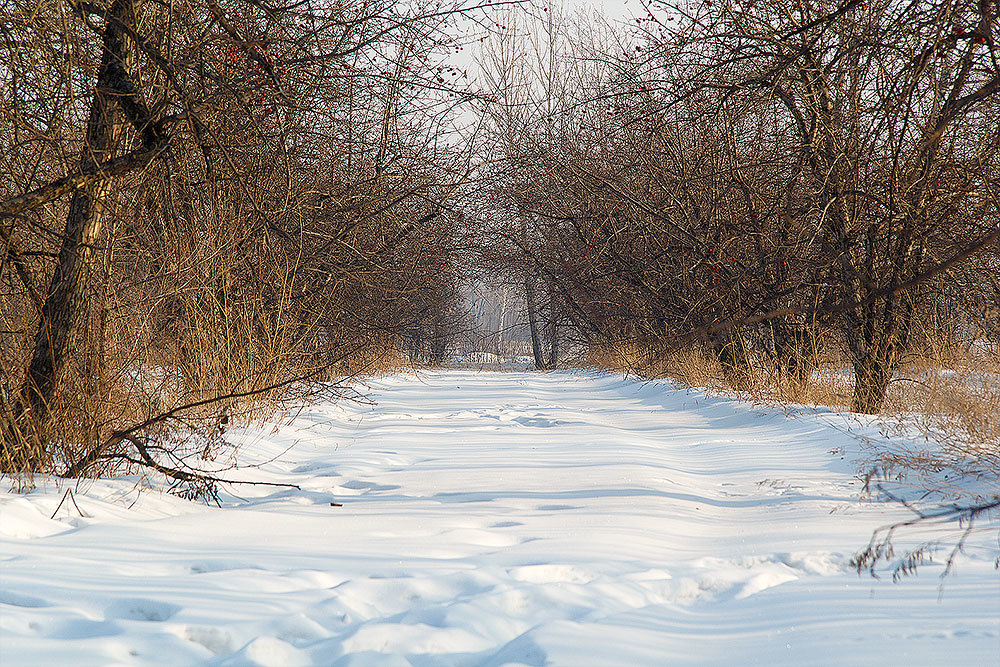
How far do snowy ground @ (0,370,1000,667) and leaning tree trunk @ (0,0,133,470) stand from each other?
1.94 feet

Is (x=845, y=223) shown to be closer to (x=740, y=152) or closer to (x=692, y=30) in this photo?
(x=740, y=152)

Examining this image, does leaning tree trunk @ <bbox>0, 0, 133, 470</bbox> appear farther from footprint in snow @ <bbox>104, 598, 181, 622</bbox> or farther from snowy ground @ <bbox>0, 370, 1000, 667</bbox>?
footprint in snow @ <bbox>104, 598, 181, 622</bbox>

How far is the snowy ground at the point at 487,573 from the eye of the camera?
2.19 metres

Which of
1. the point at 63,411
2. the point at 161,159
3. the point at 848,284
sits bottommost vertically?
the point at 63,411

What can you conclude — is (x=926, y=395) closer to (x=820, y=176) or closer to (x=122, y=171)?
(x=820, y=176)

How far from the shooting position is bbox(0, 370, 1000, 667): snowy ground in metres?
2.19

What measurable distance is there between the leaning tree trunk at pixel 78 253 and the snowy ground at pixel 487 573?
1.94 ft

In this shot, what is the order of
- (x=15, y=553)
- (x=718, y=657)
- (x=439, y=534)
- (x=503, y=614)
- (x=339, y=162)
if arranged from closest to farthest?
(x=718, y=657) < (x=503, y=614) < (x=15, y=553) < (x=439, y=534) < (x=339, y=162)

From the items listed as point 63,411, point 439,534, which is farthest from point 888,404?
point 63,411

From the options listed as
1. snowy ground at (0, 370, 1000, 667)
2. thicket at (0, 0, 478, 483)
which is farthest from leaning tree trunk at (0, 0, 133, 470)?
snowy ground at (0, 370, 1000, 667)

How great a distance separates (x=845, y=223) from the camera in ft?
25.6

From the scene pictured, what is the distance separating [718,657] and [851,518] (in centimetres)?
191

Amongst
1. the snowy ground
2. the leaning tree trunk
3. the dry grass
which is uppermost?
the leaning tree trunk

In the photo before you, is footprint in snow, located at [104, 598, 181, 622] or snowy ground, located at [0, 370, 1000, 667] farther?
footprint in snow, located at [104, 598, 181, 622]
